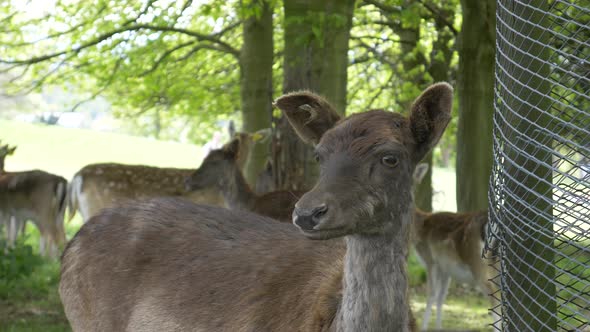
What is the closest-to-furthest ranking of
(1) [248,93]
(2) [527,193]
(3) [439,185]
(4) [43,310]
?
(2) [527,193], (4) [43,310], (1) [248,93], (3) [439,185]

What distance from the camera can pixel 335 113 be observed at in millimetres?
4172

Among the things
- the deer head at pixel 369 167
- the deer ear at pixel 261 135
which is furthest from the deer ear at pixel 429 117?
the deer ear at pixel 261 135

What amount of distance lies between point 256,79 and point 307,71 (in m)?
4.12

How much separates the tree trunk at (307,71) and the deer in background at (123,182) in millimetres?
2602

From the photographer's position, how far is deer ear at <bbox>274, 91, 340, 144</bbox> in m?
4.14

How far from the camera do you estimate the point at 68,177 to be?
2797 centimetres

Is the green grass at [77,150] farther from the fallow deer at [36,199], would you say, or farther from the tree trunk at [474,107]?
the tree trunk at [474,107]

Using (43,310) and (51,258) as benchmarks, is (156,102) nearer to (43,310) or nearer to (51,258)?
(51,258)

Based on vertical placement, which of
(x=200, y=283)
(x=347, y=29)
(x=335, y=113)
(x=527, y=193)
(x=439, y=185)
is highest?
(x=347, y=29)

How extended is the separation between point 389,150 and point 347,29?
660cm

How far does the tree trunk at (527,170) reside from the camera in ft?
12.8

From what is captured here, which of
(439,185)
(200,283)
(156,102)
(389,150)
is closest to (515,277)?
(389,150)

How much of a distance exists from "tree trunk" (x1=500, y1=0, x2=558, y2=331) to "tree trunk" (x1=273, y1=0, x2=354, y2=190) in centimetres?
539

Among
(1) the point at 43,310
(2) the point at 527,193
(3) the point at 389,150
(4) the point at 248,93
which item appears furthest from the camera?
(4) the point at 248,93
